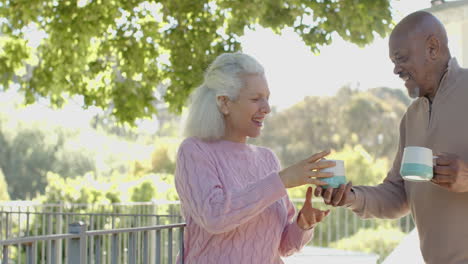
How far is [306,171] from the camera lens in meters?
2.10

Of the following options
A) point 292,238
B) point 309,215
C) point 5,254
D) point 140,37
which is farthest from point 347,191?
point 140,37

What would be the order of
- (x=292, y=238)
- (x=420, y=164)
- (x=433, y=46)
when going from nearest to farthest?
(x=420, y=164)
(x=433, y=46)
(x=292, y=238)

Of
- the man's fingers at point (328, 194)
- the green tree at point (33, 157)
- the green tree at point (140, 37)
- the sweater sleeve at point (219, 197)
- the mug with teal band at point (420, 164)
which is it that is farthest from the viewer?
the green tree at point (33, 157)

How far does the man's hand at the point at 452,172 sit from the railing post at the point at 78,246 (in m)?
1.29

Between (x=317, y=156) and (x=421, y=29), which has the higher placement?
(x=421, y=29)

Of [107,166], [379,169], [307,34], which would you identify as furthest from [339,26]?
[107,166]

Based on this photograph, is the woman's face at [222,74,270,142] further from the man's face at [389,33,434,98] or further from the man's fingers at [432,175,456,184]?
the man's fingers at [432,175,456,184]

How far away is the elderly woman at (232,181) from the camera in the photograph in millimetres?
2184

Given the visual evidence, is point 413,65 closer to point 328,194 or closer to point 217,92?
point 328,194

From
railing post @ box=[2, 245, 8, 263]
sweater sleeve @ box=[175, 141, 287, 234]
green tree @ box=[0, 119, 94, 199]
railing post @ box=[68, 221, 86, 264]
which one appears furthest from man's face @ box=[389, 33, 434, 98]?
green tree @ box=[0, 119, 94, 199]

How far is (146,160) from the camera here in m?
25.3

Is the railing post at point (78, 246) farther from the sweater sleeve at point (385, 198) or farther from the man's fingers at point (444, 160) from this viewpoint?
the man's fingers at point (444, 160)

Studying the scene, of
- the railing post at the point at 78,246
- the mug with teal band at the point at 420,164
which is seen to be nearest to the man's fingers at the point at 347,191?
the mug with teal band at the point at 420,164

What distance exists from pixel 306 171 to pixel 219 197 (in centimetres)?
30
